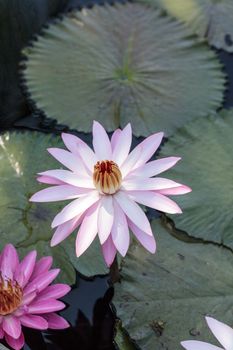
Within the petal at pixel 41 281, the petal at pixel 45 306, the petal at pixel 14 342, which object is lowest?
the petal at pixel 14 342

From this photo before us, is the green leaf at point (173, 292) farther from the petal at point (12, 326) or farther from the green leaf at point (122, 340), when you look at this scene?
the petal at point (12, 326)

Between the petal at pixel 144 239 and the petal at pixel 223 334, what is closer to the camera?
the petal at pixel 223 334

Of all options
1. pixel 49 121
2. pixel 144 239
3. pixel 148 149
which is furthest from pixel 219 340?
pixel 49 121

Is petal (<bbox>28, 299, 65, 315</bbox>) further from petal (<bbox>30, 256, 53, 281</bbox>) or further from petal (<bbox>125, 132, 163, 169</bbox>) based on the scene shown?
petal (<bbox>125, 132, 163, 169</bbox>)

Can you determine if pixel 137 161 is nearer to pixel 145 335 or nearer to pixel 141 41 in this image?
pixel 145 335

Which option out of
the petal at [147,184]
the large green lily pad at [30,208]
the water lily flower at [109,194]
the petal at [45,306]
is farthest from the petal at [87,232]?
the large green lily pad at [30,208]

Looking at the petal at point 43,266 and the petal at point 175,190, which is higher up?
the petal at point 175,190

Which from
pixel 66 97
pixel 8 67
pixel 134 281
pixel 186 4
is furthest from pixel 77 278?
pixel 186 4
